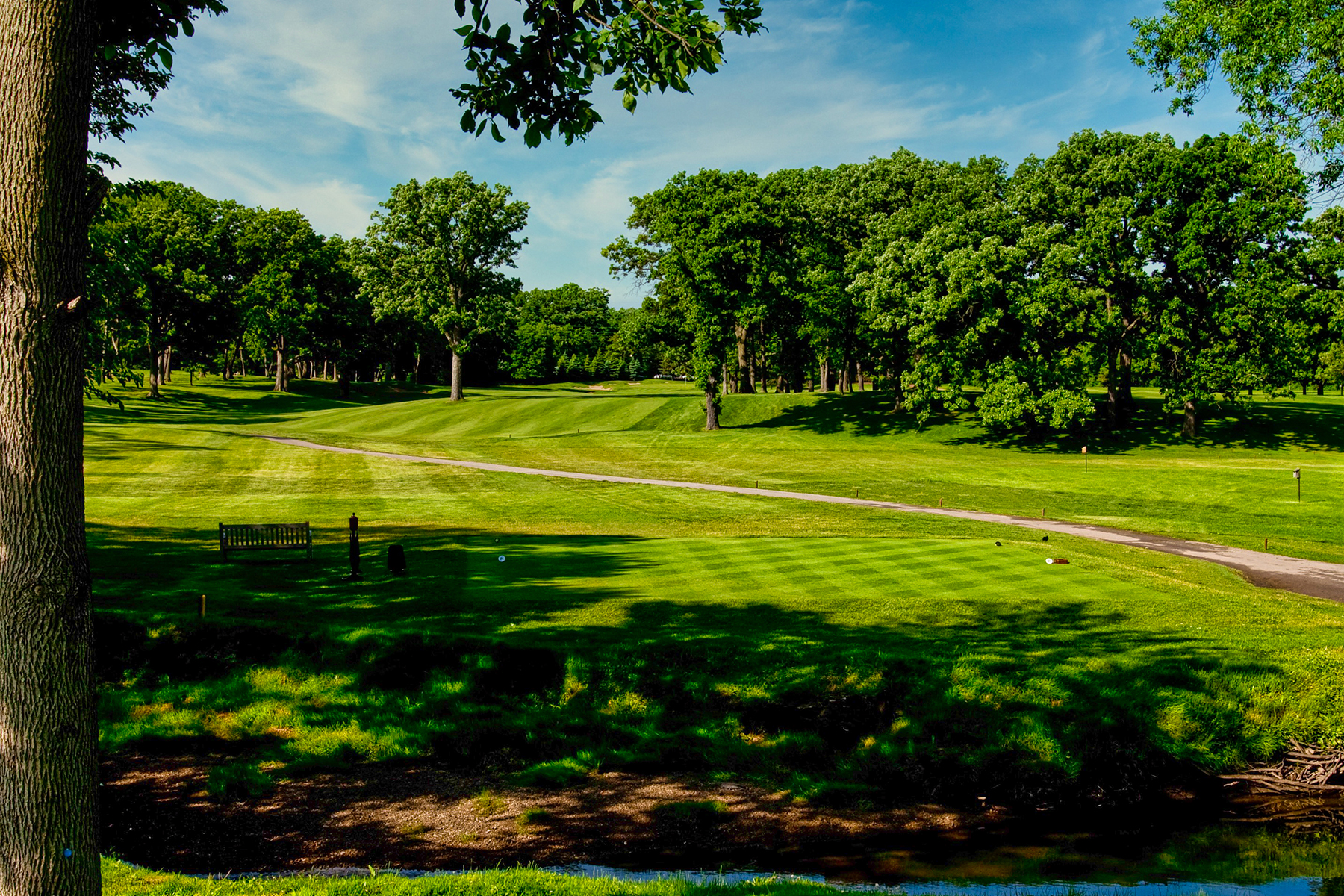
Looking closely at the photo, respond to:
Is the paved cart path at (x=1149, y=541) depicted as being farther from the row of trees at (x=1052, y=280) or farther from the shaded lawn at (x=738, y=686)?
the row of trees at (x=1052, y=280)

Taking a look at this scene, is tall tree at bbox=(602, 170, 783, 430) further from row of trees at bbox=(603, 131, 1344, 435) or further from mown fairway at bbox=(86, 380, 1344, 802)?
mown fairway at bbox=(86, 380, 1344, 802)

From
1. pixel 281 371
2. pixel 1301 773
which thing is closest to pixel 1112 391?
pixel 1301 773

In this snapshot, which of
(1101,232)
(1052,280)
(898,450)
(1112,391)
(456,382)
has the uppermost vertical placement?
(1101,232)

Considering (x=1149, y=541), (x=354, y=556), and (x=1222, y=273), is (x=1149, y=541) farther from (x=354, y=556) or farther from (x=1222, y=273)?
(x=1222, y=273)

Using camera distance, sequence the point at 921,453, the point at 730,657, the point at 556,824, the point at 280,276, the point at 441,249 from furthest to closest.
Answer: the point at 280,276 < the point at 441,249 < the point at 921,453 < the point at 730,657 < the point at 556,824

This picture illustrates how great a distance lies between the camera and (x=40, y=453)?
4.39 meters

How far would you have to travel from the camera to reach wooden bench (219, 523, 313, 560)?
→ 61.7 feet

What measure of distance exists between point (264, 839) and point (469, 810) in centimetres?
228

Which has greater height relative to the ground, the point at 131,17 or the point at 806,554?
the point at 131,17

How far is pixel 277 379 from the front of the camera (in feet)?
270

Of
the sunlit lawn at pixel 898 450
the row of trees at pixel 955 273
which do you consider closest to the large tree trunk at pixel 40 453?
the sunlit lawn at pixel 898 450

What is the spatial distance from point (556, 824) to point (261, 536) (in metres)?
12.5

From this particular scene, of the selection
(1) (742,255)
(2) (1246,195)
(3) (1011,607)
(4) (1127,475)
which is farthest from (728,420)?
(3) (1011,607)

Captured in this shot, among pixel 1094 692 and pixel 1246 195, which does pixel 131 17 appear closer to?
pixel 1094 692
